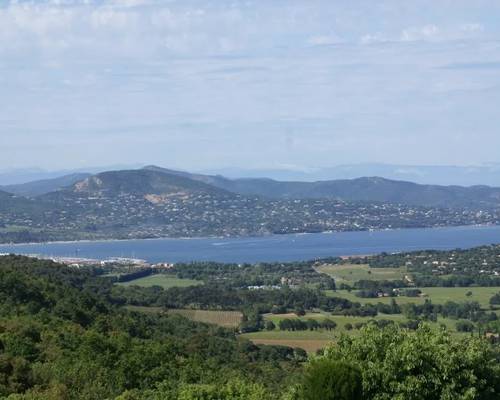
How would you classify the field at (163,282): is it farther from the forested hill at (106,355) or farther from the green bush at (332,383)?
the green bush at (332,383)

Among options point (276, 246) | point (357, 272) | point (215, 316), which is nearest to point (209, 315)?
point (215, 316)

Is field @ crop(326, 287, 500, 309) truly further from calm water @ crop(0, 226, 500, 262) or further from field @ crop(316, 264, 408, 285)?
calm water @ crop(0, 226, 500, 262)

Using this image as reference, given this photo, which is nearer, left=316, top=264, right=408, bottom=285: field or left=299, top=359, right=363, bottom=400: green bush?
left=299, top=359, right=363, bottom=400: green bush

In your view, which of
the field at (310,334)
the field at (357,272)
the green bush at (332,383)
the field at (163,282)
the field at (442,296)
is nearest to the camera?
the green bush at (332,383)

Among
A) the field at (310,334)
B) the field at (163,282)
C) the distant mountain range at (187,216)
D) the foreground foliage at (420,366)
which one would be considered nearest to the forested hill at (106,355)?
the field at (310,334)

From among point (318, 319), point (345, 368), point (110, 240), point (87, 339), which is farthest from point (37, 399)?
point (110, 240)

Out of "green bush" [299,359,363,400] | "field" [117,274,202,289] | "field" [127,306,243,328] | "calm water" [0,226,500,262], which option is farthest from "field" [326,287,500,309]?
"green bush" [299,359,363,400]

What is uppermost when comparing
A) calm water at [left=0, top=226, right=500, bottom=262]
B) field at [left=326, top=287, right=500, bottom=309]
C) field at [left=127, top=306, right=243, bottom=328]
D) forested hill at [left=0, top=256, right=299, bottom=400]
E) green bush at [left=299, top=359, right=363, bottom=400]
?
green bush at [left=299, top=359, right=363, bottom=400]

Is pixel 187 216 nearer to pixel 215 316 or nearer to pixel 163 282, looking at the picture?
pixel 163 282
